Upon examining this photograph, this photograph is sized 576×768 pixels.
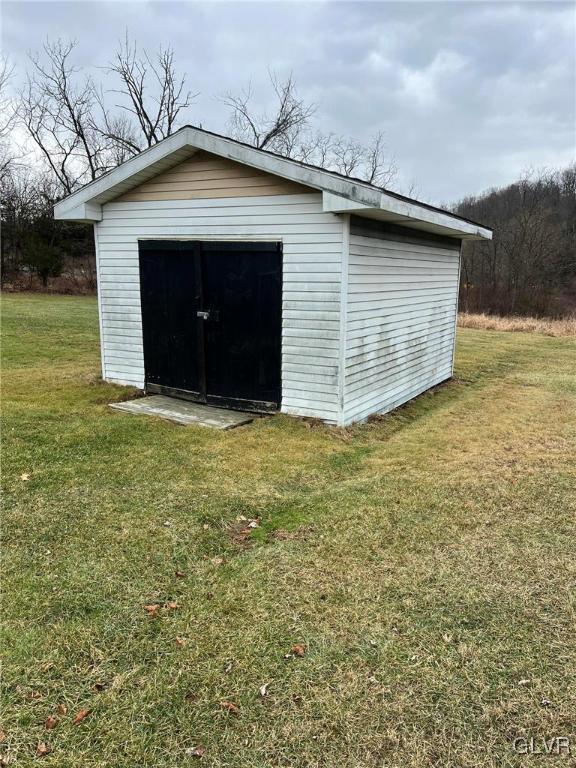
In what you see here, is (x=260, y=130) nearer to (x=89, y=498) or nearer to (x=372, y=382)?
(x=372, y=382)

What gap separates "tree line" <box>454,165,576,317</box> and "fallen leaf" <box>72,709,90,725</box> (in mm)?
26336

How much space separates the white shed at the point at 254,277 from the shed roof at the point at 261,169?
15mm

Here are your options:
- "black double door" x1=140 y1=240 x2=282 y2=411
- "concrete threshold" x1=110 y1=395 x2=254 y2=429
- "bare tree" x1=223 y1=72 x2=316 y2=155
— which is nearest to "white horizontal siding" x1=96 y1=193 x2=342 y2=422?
"black double door" x1=140 y1=240 x2=282 y2=411

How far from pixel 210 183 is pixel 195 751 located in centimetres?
551

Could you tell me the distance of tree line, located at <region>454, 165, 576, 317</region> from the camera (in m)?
26.2

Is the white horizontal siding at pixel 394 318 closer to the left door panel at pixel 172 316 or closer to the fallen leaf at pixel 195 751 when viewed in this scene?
the left door panel at pixel 172 316

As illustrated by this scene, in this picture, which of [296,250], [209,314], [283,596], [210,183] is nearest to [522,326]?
[296,250]

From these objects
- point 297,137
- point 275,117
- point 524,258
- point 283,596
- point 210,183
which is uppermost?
point 275,117

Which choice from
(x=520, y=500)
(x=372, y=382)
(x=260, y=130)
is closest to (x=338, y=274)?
(x=372, y=382)

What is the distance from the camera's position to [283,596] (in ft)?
8.80

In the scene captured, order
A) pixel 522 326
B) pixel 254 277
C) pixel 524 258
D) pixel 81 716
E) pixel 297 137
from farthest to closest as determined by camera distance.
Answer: pixel 297 137, pixel 524 258, pixel 522 326, pixel 254 277, pixel 81 716

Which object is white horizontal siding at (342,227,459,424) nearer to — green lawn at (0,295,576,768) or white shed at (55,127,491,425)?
white shed at (55,127,491,425)

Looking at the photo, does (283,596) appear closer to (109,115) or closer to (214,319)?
(214,319)

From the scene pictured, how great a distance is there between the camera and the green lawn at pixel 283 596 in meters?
1.88
